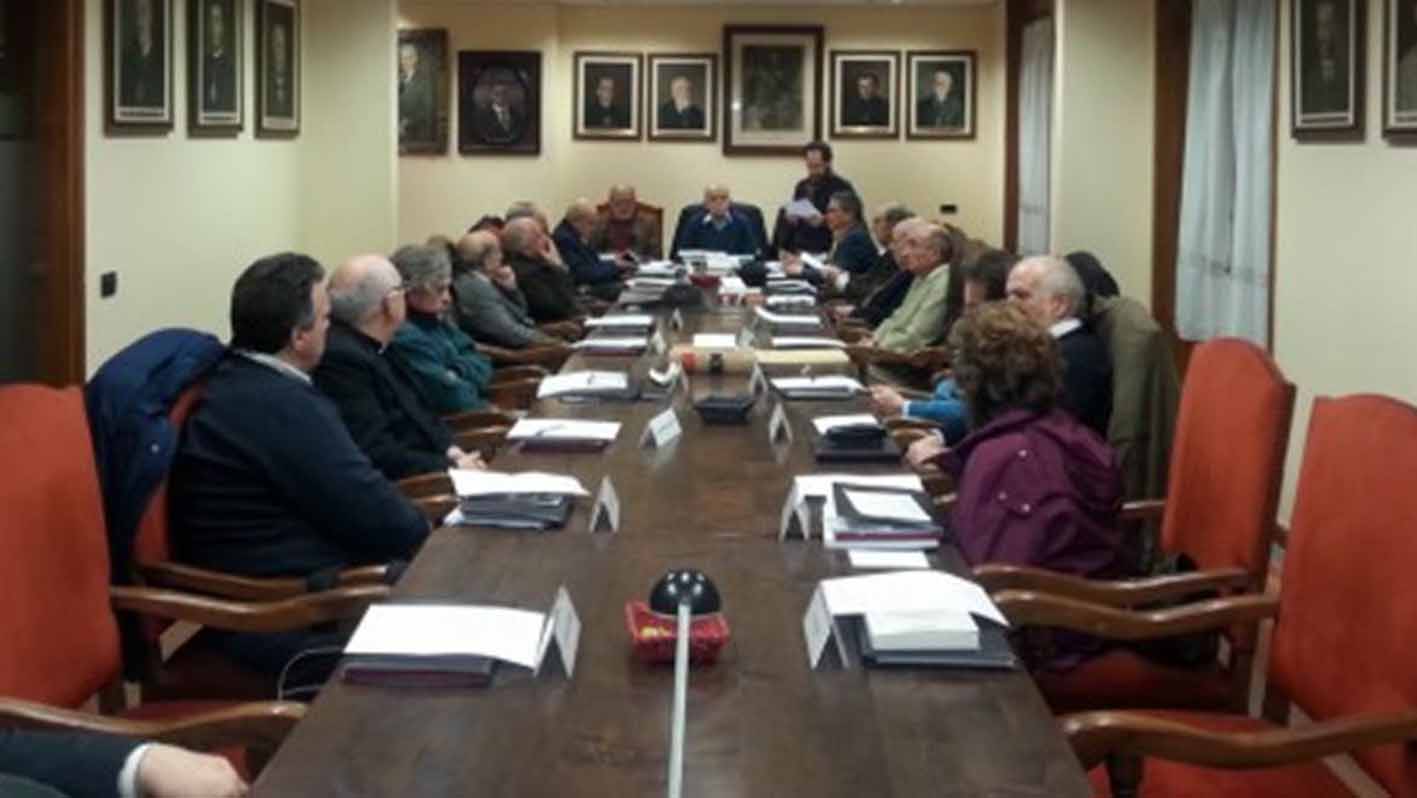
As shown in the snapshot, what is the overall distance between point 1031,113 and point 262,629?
995cm

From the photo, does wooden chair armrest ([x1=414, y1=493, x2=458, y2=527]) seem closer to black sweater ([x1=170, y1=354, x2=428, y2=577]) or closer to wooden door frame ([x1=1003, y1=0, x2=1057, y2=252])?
black sweater ([x1=170, y1=354, x2=428, y2=577])

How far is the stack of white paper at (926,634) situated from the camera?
8.18 feet

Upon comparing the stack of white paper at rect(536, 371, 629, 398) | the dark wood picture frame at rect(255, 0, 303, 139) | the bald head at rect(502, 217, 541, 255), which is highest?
the dark wood picture frame at rect(255, 0, 303, 139)

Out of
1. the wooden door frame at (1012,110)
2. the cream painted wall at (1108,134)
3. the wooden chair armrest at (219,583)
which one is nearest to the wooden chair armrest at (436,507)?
the wooden chair armrest at (219,583)

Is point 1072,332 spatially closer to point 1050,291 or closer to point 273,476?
point 1050,291

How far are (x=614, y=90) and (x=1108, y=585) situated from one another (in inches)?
431

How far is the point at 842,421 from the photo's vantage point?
4.39 m

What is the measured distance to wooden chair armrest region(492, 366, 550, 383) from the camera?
7023mm

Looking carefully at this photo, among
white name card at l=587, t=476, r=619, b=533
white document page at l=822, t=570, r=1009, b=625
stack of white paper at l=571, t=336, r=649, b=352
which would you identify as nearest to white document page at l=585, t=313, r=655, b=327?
stack of white paper at l=571, t=336, r=649, b=352

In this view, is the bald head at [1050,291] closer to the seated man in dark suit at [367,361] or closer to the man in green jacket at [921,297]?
the seated man in dark suit at [367,361]

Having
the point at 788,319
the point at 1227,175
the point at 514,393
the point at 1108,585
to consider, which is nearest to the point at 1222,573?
the point at 1108,585

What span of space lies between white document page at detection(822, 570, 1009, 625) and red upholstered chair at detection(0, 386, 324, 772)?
2.51 ft

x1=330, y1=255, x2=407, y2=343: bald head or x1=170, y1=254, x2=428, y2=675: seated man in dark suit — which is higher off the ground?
x1=330, y1=255, x2=407, y2=343: bald head

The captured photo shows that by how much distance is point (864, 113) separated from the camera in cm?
1405
